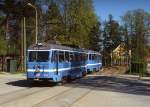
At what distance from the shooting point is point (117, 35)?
9394 cm

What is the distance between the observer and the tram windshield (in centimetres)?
2867

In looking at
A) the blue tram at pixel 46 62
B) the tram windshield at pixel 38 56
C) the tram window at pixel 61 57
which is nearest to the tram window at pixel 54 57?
the blue tram at pixel 46 62

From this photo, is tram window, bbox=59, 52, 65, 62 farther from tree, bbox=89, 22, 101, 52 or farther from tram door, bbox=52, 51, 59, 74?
tree, bbox=89, 22, 101, 52

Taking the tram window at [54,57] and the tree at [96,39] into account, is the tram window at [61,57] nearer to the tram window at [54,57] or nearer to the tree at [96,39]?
the tram window at [54,57]

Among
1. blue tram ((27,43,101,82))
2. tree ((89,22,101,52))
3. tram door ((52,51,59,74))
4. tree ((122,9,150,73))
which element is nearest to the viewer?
blue tram ((27,43,101,82))

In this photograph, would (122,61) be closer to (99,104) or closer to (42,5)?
(42,5)

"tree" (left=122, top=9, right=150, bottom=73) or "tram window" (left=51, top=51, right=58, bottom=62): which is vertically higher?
"tree" (left=122, top=9, right=150, bottom=73)

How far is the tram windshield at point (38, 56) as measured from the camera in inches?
1129

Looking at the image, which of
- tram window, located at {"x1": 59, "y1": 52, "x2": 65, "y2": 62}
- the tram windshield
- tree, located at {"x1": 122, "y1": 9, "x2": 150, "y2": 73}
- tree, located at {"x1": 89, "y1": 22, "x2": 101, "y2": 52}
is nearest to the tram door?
the tram windshield

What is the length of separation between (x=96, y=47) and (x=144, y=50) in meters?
10.3

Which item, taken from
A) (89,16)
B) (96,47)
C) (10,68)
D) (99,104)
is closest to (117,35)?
(96,47)

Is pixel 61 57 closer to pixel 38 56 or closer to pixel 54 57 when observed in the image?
pixel 54 57

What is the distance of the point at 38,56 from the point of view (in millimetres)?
28891

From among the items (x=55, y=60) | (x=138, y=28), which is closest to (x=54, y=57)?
(x=55, y=60)
